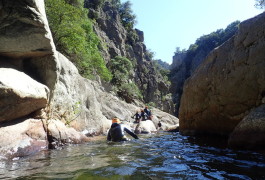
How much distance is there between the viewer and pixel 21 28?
7.66m

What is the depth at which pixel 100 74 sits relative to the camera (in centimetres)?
2445

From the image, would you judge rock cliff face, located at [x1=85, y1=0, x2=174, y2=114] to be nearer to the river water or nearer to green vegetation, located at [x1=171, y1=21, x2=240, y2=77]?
green vegetation, located at [x1=171, y1=21, x2=240, y2=77]

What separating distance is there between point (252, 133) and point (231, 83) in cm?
227

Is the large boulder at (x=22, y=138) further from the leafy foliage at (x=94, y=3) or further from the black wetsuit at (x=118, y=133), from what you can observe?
the leafy foliage at (x=94, y=3)

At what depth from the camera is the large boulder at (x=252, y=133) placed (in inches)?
199

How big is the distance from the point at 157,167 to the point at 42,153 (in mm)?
3729

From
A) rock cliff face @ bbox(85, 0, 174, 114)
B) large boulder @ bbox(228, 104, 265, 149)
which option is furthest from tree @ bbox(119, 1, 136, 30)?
large boulder @ bbox(228, 104, 265, 149)

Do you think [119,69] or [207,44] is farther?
[207,44]

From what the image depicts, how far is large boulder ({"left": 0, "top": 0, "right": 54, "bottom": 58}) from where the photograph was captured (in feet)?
24.8

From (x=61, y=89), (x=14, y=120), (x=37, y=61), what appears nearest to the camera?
(x=14, y=120)

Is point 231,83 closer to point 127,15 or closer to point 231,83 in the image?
point 231,83

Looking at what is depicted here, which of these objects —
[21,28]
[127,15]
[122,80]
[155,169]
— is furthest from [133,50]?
[155,169]

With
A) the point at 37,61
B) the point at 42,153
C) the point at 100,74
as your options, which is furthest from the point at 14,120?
the point at 100,74

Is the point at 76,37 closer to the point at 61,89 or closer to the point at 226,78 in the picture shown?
the point at 61,89
